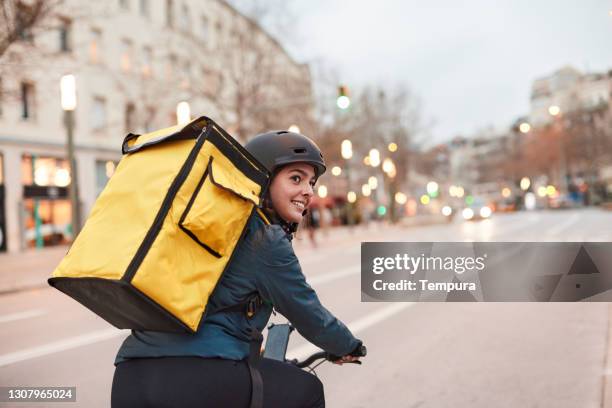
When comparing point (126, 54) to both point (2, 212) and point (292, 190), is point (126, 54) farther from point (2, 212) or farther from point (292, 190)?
point (292, 190)

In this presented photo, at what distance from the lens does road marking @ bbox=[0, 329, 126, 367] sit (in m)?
6.52

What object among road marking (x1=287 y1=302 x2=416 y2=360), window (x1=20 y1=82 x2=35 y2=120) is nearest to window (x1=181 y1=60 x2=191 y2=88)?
window (x1=20 y1=82 x2=35 y2=120)

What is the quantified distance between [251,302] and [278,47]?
2882cm

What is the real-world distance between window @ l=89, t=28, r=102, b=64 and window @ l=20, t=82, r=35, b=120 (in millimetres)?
4486

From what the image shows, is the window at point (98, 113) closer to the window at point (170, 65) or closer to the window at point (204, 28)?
the window at point (170, 65)

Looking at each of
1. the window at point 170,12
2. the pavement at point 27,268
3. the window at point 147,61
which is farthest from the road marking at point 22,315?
Result: the window at point 170,12

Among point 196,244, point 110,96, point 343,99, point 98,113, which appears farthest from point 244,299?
point 110,96

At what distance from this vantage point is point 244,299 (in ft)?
6.54

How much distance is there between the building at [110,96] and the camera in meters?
26.3

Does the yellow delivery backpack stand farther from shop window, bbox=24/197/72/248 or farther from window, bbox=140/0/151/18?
window, bbox=140/0/151/18

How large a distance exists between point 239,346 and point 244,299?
0.48ft

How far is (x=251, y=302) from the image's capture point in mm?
2010

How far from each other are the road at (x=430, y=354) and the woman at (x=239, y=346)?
271 centimetres

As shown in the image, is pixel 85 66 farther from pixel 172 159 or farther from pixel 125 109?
pixel 172 159
